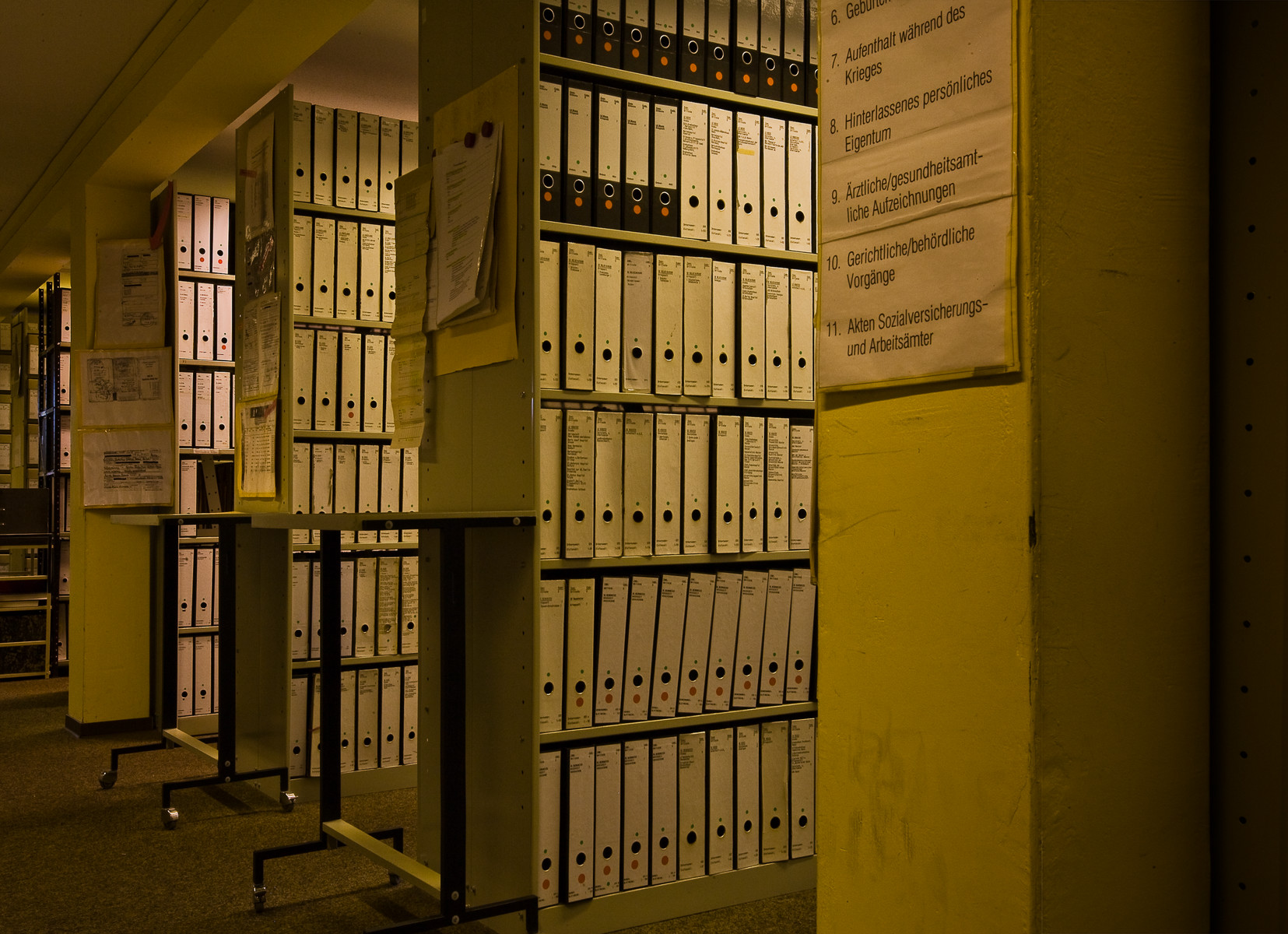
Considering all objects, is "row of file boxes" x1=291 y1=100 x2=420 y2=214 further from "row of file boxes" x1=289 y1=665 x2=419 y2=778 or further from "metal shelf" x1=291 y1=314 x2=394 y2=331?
"row of file boxes" x1=289 y1=665 x2=419 y2=778

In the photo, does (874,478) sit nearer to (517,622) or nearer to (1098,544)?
(1098,544)

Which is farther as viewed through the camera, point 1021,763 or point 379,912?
point 379,912

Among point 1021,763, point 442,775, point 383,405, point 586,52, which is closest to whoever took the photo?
point 1021,763

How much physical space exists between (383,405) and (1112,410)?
2955 millimetres

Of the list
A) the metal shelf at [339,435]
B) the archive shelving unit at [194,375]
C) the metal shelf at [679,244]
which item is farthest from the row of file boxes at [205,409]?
the metal shelf at [679,244]

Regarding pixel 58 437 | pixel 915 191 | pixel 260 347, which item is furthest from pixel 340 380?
pixel 58 437

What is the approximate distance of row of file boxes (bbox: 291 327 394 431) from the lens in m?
3.56

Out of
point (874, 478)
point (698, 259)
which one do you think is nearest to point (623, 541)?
point (698, 259)

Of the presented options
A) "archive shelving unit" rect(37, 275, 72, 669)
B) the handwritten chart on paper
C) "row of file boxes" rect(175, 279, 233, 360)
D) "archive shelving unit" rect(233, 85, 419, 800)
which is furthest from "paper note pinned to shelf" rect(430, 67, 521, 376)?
"archive shelving unit" rect(37, 275, 72, 669)

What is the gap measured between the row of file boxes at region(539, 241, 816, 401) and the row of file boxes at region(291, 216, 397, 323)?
4.29 ft

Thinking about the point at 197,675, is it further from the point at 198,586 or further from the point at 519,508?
the point at 519,508

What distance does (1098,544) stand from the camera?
112 centimetres

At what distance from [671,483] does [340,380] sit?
156cm

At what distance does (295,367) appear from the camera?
11.6 ft
